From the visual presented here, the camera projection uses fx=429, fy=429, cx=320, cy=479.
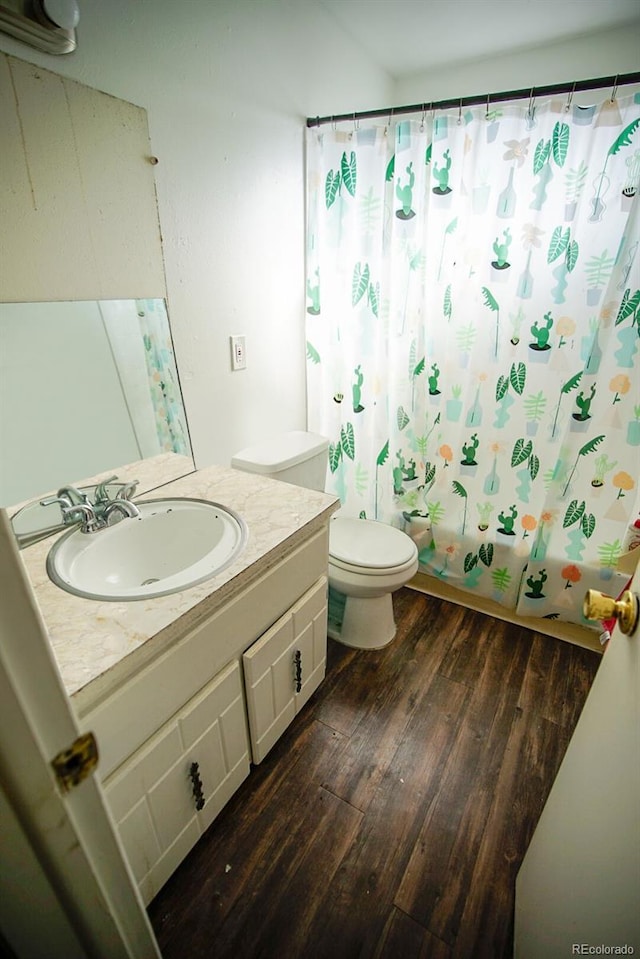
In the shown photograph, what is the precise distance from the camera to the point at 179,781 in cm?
100

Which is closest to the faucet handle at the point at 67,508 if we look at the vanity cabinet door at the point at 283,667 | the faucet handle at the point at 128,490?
the faucet handle at the point at 128,490

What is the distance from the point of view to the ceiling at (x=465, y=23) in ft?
5.07

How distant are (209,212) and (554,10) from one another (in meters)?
1.50

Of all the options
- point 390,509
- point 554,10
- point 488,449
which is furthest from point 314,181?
point 390,509

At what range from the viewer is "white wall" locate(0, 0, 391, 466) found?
1.10 m

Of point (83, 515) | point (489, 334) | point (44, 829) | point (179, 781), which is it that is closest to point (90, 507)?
point (83, 515)

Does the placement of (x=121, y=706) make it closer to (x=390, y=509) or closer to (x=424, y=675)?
(x=424, y=675)

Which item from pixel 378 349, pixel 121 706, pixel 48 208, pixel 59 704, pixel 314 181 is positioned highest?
pixel 314 181

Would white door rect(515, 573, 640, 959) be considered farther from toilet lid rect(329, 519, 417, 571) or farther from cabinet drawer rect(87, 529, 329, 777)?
toilet lid rect(329, 519, 417, 571)

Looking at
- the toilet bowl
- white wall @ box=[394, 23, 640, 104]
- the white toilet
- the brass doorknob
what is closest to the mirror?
the white toilet

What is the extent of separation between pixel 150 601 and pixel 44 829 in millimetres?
484

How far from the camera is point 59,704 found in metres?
0.42

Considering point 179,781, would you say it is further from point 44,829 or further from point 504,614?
point 504,614

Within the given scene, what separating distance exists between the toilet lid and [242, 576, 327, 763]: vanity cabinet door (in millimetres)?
293
